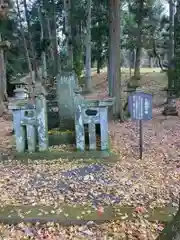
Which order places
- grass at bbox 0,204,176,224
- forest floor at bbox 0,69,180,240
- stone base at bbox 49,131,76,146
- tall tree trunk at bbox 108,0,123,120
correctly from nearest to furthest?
forest floor at bbox 0,69,180,240
grass at bbox 0,204,176,224
stone base at bbox 49,131,76,146
tall tree trunk at bbox 108,0,123,120

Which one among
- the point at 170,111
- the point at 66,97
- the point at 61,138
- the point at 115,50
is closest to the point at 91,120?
the point at 61,138

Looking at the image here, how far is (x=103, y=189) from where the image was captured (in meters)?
4.69

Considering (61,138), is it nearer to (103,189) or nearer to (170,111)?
(103,189)

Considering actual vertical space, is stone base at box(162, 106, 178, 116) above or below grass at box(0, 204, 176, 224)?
above

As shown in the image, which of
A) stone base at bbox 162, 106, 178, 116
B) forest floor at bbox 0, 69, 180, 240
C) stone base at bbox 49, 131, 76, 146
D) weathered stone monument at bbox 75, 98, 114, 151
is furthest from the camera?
stone base at bbox 162, 106, 178, 116

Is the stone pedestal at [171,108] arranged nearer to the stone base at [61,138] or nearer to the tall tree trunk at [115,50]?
the tall tree trunk at [115,50]

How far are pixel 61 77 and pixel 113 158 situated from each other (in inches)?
87.2

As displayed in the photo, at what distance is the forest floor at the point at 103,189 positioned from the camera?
3.62 m

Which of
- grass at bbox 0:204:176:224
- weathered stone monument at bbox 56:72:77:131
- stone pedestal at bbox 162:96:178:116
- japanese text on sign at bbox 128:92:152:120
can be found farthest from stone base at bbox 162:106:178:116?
grass at bbox 0:204:176:224

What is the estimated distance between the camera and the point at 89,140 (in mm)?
6484

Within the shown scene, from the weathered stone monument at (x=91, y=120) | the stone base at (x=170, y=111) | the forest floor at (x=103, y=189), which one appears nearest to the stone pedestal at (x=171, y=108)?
the stone base at (x=170, y=111)

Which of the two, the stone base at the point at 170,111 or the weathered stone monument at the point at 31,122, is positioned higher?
the weathered stone monument at the point at 31,122

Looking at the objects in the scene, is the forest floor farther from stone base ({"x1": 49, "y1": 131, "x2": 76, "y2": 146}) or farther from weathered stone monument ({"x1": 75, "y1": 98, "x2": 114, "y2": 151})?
stone base ({"x1": 49, "y1": 131, "x2": 76, "y2": 146})

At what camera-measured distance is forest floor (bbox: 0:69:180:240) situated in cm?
362
